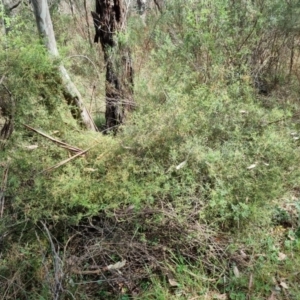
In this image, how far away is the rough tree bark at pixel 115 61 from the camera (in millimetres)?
3215

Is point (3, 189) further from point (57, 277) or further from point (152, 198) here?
point (152, 198)

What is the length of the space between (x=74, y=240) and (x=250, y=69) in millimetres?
2882

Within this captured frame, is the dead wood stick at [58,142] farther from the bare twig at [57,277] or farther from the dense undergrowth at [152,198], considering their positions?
the bare twig at [57,277]

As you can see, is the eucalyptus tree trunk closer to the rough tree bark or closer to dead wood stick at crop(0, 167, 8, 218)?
the rough tree bark

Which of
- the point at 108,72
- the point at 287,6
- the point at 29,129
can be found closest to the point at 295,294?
the point at 29,129

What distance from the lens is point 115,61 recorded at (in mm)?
3289

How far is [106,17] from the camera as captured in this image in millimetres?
3213

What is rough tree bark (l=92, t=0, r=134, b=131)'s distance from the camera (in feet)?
10.5

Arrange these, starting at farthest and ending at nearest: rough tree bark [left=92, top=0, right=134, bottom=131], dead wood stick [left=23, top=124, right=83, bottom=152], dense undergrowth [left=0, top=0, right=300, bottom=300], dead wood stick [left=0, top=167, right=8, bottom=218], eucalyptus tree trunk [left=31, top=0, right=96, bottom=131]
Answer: rough tree bark [left=92, top=0, right=134, bottom=131]
eucalyptus tree trunk [left=31, top=0, right=96, bottom=131]
dead wood stick [left=23, top=124, right=83, bottom=152]
dead wood stick [left=0, top=167, right=8, bottom=218]
dense undergrowth [left=0, top=0, right=300, bottom=300]

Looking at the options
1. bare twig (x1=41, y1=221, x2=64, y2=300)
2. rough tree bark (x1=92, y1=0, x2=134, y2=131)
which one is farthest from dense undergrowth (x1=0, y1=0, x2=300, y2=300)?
rough tree bark (x1=92, y1=0, x2=134, y2=131)

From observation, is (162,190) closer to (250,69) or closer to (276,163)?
(276,163)

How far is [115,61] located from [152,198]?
1746 mm

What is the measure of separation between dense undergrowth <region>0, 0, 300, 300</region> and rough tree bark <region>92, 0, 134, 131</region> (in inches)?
15.2

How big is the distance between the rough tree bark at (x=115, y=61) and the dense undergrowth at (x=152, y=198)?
387 millimetres
